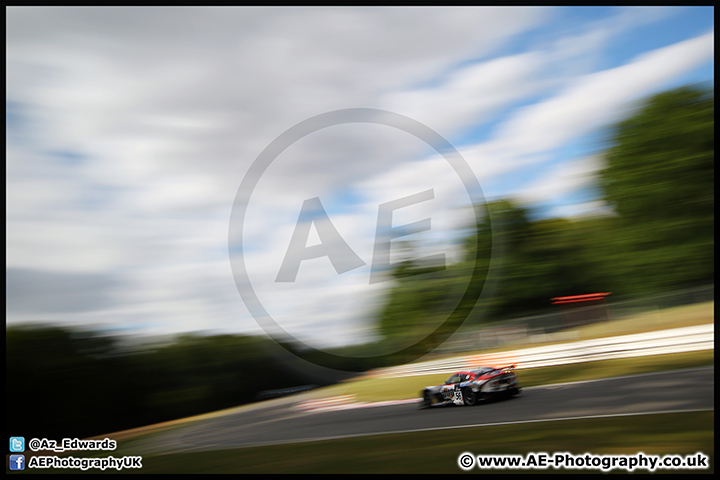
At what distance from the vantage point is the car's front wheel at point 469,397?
869 cm

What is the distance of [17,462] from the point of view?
6738mm

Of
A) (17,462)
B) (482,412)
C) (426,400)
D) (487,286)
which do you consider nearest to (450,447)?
(482,412)

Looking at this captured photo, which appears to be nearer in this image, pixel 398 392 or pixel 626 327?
pixel 626 327

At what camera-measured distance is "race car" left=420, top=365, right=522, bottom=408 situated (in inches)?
339

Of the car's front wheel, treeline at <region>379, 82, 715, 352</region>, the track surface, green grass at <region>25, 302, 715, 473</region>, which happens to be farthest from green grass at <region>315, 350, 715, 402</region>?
treeline at <region>379, 82, 715, 352</region>

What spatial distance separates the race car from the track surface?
6.6 inches

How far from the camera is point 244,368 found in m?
13.4

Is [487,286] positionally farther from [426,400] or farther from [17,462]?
[17,462]

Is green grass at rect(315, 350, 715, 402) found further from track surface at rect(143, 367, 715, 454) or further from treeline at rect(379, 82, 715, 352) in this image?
treeline at rect(379, 82, 715, 352)

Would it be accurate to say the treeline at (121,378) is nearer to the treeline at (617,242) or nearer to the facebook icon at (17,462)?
the facebook icon at (17,462)

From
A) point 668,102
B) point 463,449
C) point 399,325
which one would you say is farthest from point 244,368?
point 668,102

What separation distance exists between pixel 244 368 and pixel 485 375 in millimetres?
7511

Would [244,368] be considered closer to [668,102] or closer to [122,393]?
[122,393]

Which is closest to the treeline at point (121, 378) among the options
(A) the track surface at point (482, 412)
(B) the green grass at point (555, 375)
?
(B) the green grass at point (555, 375)
